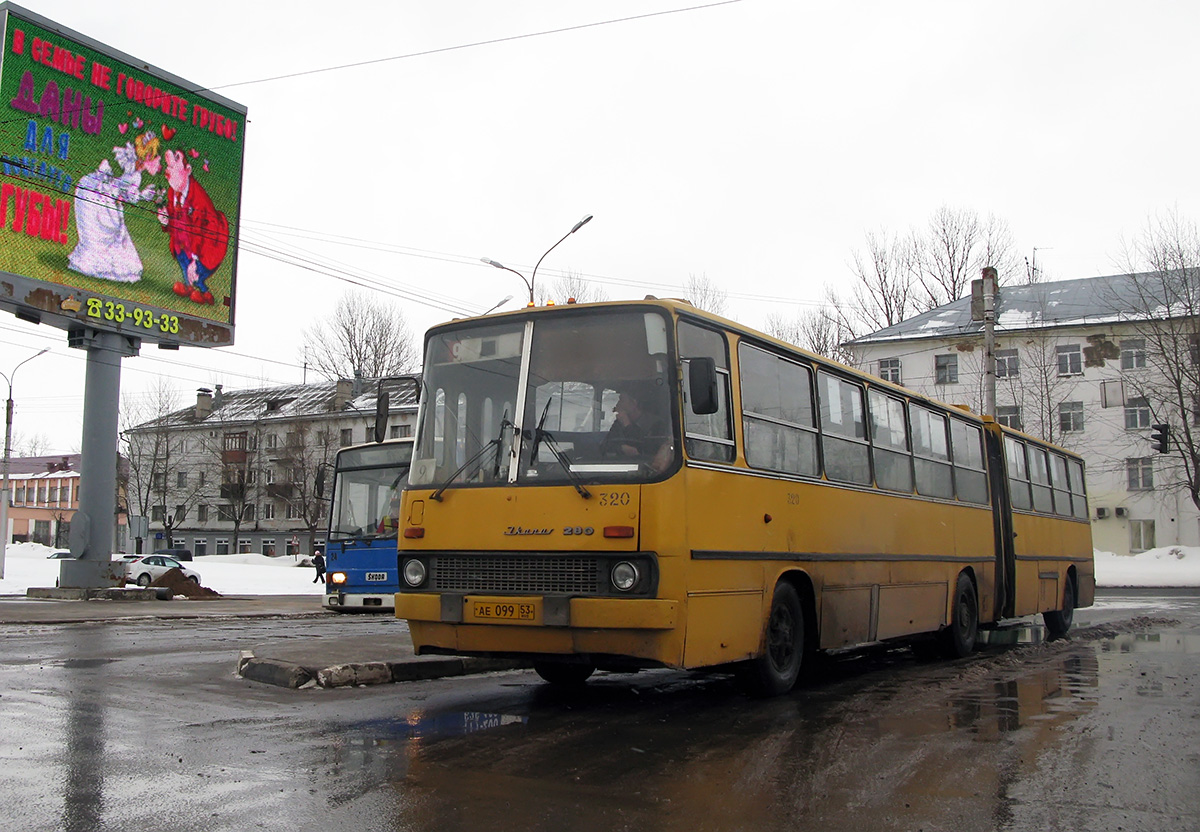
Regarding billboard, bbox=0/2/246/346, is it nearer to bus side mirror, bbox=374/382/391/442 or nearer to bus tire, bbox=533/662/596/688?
bus side mirror, bbox=374/382/391/442

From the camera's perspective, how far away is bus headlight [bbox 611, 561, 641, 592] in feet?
25.0

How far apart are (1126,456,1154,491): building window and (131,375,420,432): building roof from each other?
4047 cm

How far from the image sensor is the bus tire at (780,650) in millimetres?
8922

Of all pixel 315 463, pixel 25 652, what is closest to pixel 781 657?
pixel 25 652

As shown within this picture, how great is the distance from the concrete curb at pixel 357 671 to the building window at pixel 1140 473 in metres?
51.8

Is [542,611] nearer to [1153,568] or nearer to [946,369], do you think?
[1153,568]

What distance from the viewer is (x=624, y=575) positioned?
7648mm

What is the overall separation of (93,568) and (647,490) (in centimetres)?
2268

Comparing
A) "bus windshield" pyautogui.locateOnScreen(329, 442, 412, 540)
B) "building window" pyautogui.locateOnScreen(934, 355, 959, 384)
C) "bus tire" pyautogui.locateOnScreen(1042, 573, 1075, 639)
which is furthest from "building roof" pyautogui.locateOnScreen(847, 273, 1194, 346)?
"bus windshield" pyautogui.locateOnScreen(329, 442, 412, 540)

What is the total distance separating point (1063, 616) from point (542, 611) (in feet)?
42.4

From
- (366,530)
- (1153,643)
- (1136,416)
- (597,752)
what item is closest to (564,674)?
(597,752)

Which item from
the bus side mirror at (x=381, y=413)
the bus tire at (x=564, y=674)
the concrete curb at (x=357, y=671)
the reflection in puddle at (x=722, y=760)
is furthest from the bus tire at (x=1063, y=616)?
the bus side mirror at (x=381, y=413)

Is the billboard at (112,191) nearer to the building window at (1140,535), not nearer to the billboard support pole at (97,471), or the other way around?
the billboard support pole at (97,471)

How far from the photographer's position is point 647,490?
Result: 7691mm
